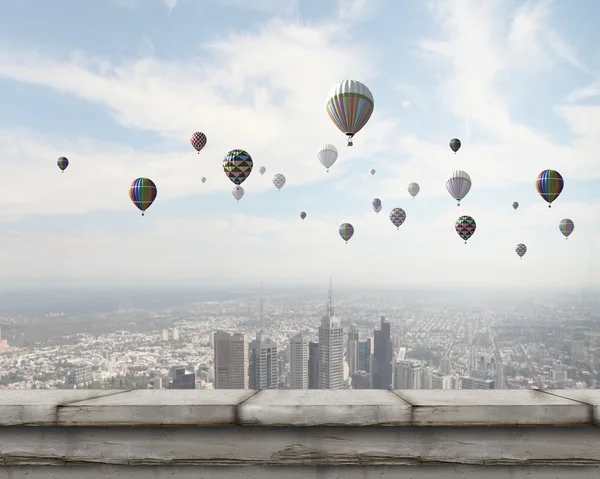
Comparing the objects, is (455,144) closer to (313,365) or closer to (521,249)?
(521,249)

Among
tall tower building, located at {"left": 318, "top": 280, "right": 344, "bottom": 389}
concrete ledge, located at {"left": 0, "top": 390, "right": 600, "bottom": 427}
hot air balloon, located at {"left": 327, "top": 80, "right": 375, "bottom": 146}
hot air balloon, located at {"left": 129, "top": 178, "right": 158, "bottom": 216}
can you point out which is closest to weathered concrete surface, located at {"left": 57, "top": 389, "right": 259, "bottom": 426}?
concrete ledge, located at {"left": 0, "top": 390, "right": 600, "bottom": 427}

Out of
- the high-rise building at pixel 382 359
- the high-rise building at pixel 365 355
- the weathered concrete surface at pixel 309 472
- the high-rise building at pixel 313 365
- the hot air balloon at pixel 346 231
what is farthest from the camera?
the high-rise building at pixel 365 355

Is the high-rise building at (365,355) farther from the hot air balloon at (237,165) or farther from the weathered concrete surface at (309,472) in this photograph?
the weathered concrete surface at (309,472)

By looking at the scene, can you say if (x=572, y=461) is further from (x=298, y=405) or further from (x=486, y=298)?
(x=486, y=298)

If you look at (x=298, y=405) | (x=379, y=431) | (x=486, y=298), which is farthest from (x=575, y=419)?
(x=486, y=298)

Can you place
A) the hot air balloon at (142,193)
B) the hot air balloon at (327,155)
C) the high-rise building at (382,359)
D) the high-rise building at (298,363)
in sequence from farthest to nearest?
the high-rise building at (382,359) → the high-rise building at (298,363) → the hot air balloon at (327,155) → the hot air balloon at (142,193)

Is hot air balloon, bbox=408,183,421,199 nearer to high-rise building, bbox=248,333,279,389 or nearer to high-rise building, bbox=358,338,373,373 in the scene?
high-rise building, bbox=248,333,279,389

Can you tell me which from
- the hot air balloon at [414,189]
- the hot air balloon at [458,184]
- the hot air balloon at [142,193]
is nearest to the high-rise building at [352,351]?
the hot air balloon at [414,189]
